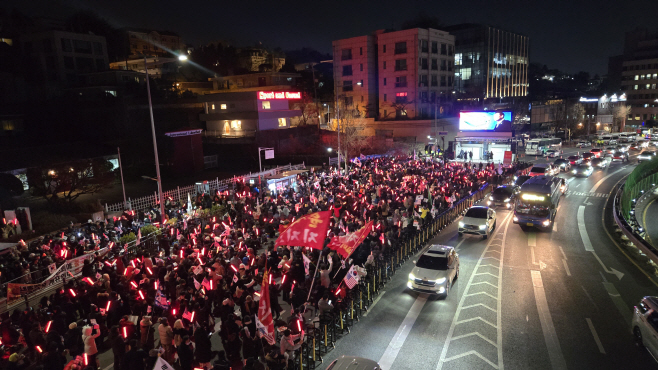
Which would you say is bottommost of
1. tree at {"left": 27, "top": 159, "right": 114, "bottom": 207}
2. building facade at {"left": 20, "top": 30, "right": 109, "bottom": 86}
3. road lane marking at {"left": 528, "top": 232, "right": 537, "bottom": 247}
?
road lane marking at {"left": 528, "top": 232, "right": 537, "bottom": 247}

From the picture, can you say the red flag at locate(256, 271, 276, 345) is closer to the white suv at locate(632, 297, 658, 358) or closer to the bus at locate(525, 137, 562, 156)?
the white suv at locate(632, 297, 658, 358)

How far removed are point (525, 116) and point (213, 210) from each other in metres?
70.2

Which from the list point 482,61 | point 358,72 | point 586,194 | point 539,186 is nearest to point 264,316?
point 539,186

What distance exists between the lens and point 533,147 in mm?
57562

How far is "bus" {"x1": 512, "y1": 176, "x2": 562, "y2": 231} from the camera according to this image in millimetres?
21266

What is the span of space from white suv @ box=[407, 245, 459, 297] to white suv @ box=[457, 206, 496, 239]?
5.78 m

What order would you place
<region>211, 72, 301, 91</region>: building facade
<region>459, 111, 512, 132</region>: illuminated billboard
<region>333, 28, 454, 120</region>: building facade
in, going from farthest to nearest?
<region>333, 28, 454, 120</region>: building facade, <region>211, 72, 301, 91</region>: building facade, <region>459, 111, 512, 132</region>: illuminated billboard

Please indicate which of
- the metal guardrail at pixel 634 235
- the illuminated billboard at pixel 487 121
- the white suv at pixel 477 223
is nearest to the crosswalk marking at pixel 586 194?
the metal guardrail at pixel 634 235

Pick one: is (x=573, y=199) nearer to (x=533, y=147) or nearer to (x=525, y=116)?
(x=533, y=147)

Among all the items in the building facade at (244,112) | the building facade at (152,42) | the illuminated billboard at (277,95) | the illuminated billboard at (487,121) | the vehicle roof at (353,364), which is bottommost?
the vehicle roof at (353,364)

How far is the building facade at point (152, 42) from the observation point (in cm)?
8050

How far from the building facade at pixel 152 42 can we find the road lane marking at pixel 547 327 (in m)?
79.3

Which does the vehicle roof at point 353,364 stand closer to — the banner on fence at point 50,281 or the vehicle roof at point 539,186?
the banner on fence at point 50,281

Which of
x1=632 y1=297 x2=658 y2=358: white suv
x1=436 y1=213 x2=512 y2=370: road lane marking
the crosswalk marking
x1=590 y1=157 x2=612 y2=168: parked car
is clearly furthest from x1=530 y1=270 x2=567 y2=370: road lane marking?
x1=590 y1=157 x2=612 y2=168: parked car
